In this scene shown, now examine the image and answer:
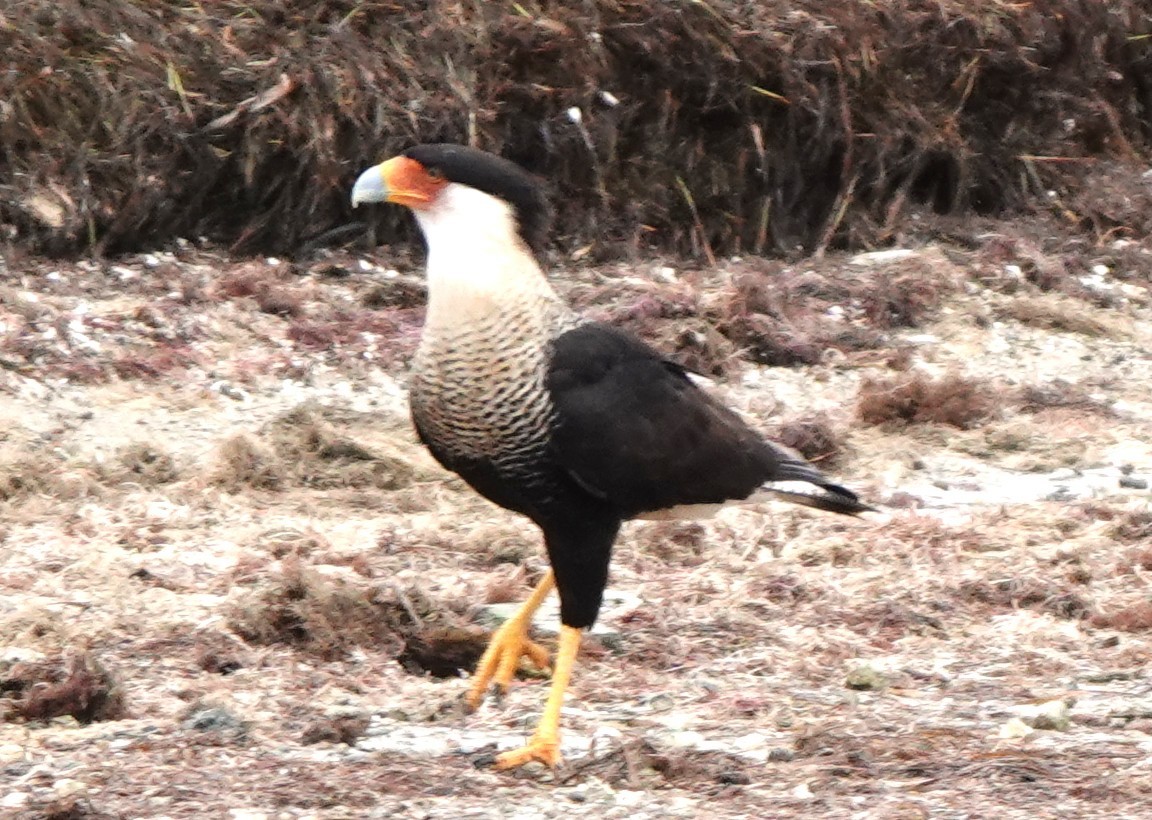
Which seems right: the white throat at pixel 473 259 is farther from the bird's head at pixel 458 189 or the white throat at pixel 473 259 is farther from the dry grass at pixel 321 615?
the dry grass at pixel 321 615

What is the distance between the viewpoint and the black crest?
4527 mm

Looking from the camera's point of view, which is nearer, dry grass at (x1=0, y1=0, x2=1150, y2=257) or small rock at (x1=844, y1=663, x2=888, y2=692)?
small rock at (x1=844, y1=663, x2=888, y2=692)

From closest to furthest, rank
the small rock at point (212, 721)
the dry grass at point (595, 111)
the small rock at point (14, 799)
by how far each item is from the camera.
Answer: the small rock at point (14, 799), the small rock at point (212, 721), the dry grass at point (595, 111)

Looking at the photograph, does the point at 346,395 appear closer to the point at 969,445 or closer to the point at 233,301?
the point at 233,301

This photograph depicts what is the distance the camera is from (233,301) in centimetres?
769

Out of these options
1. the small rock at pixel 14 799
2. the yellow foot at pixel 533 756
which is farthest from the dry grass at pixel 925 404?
the small rock at pixel 14 799

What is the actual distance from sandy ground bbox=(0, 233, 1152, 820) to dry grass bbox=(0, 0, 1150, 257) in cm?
36

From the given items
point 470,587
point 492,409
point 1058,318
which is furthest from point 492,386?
point 1058,318

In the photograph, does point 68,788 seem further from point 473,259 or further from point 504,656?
point 473,259

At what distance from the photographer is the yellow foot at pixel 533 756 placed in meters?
4.31

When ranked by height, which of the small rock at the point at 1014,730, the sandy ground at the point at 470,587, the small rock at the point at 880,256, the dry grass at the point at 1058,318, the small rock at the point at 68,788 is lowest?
the dry grass at the point at 1058,318

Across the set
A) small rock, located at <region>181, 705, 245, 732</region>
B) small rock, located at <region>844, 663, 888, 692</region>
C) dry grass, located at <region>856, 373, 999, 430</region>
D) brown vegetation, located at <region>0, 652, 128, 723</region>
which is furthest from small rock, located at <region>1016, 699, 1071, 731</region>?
dry grass, located at <region>856, 373, 999, 430</region>

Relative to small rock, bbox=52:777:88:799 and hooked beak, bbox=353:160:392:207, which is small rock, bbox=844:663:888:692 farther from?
small rock, bbox=52:777:88:799

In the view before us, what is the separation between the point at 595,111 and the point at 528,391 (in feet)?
15.3
